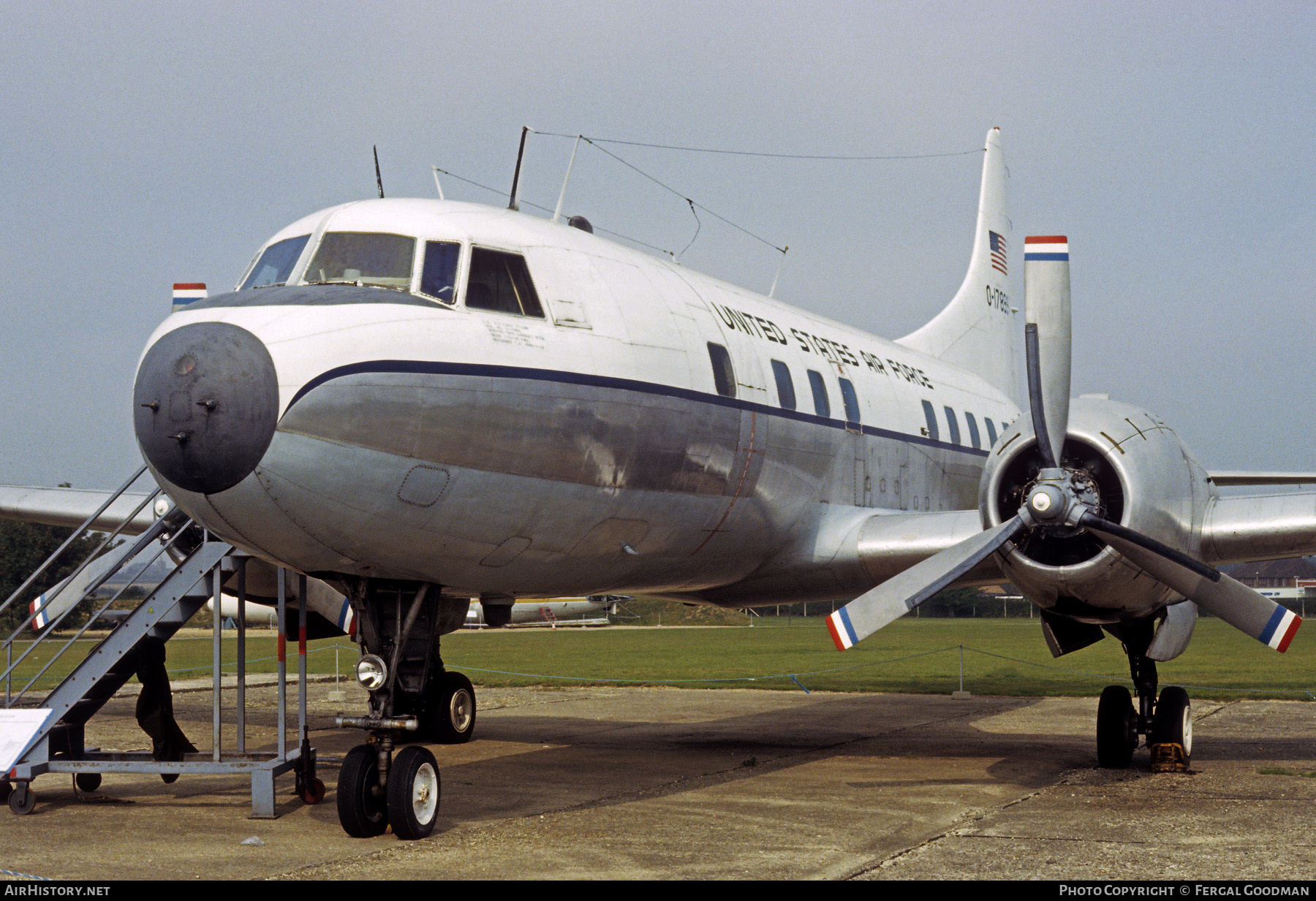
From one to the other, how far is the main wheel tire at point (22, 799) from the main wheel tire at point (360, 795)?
290 cm

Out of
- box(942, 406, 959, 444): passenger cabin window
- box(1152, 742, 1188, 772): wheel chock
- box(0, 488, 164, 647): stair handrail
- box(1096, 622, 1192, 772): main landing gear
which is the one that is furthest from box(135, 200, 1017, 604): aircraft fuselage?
box(942, 406, 959, 444): passenger cabin window

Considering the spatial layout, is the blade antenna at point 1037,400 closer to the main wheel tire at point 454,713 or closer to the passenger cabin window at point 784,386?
the passenger cabin window at point 784,386

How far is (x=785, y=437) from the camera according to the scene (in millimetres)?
10852

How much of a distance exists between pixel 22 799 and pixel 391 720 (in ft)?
11.0

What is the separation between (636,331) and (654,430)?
2.42ft

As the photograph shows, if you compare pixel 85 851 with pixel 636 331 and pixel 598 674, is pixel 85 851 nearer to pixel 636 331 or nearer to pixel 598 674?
pixel 636 331

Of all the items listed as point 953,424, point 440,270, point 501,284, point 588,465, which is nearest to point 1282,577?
point 953,424

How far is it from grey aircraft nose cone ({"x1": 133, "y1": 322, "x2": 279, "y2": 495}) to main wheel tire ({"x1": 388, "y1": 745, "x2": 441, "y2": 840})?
211 centimetres

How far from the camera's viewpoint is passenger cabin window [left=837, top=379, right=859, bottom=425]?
40.3 ft

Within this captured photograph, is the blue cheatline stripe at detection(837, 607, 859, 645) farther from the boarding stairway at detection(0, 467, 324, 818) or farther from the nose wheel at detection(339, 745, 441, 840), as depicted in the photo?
the boarding stairway at detection(0, 467, 324, 818)

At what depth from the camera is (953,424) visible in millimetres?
15109

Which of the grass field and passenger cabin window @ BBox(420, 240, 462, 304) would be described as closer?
passenger cabin window @ BBox(420, 240, 462, 304)

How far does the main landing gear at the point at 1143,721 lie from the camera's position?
35.9 feet
